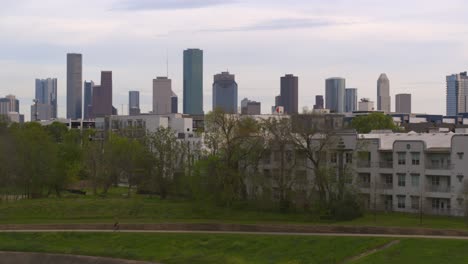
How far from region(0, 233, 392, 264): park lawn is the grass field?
267 inches

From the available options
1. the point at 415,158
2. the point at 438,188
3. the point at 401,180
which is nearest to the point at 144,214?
the point at 401,180

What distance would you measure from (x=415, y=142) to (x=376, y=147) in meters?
4.84

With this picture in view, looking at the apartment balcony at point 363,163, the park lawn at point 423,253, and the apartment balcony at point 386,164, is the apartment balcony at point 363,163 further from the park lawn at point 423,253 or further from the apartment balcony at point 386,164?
the park lawn at point 423,253

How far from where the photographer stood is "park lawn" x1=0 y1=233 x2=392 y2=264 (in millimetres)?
54031

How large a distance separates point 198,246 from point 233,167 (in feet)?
53.0

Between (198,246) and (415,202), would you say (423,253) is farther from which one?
(415,202)

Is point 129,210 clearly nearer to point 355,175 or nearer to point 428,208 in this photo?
point 355,175

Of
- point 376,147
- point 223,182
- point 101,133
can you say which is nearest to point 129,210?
point 223,182

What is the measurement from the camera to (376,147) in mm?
78625

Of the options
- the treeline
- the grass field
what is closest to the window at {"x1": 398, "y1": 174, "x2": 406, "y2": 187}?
the grass field

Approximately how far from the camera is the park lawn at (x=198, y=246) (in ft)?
177

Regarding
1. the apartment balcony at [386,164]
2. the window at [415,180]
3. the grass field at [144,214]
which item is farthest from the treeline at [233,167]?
the window at [415,180]

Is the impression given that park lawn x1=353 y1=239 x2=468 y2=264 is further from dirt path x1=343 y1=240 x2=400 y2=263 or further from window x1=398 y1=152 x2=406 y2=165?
window x1=398 y1=152 x2=406 y2=165

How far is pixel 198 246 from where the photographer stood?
59.8m
